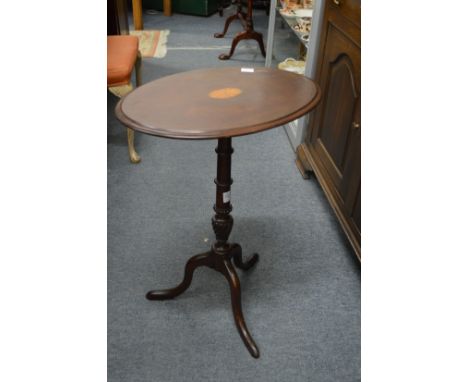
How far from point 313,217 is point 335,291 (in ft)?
1.53

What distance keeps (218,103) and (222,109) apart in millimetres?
46

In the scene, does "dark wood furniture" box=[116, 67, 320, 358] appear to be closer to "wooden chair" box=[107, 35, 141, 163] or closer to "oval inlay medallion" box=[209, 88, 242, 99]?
"oval inlay medallion" box=[209, 88, 242, 99]

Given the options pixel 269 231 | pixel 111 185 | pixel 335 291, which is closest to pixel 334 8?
pixel 269 231

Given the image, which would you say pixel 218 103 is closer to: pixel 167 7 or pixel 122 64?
pixel 122 64

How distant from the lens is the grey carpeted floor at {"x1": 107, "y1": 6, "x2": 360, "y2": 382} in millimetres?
1369

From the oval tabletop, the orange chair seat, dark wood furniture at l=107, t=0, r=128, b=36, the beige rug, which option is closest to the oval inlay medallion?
the oval tabletop

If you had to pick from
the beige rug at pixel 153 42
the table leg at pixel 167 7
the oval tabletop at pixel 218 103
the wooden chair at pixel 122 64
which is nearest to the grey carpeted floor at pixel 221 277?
the wooden chair at pixel 122 64

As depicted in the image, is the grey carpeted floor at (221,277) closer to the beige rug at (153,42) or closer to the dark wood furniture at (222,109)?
the dark wood furniture at (222,109)

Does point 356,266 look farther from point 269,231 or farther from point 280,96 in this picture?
point 280,96

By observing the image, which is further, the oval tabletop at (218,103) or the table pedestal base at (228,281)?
the table pedestal base at (228,281)

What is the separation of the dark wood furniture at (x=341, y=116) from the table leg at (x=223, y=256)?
0.51 meters

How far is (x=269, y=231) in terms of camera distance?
6.27 ft

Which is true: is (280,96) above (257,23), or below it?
below

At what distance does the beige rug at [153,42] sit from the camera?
158 inches
